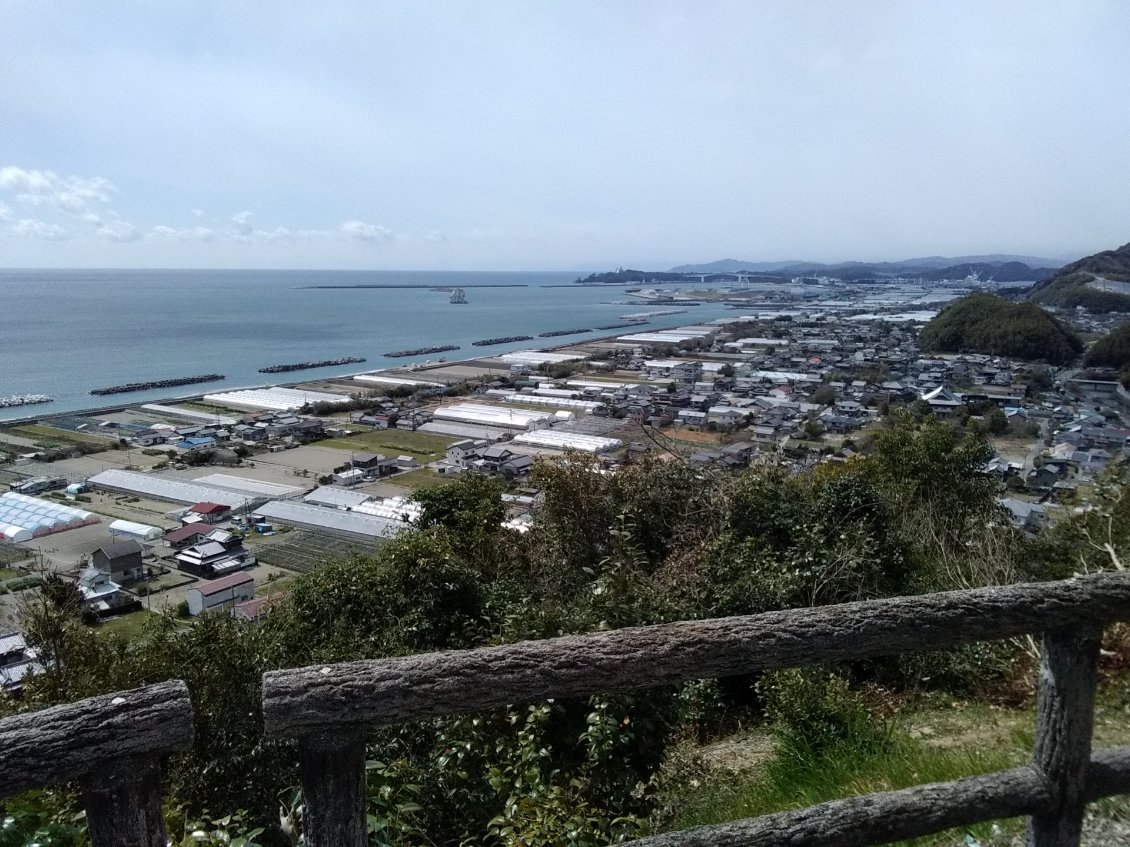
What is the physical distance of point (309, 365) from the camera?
144 ft

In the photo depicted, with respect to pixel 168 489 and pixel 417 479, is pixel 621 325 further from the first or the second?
pixel 168 489

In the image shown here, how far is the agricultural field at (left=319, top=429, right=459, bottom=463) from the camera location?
24.8m

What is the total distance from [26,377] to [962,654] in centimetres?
4612

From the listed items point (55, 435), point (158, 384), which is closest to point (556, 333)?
point (158, 384)

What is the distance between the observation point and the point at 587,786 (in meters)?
2.18

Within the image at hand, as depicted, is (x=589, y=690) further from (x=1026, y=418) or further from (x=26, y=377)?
(x=26, y=377)

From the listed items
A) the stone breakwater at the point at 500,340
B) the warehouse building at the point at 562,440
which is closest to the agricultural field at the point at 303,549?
the warehouse building at the point at 562,440

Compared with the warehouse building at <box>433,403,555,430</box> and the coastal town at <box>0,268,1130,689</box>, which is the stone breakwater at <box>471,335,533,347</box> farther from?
the warehouse building at <box>433,403,555,430</box>

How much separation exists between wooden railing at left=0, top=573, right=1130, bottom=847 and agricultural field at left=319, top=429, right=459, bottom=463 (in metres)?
23.0

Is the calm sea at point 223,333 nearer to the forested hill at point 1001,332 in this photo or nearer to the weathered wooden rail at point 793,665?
the forested hill at point 1001,332

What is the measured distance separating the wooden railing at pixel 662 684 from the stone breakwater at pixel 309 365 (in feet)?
145

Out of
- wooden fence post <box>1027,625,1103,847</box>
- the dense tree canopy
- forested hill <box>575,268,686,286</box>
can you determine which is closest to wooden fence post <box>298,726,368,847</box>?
the dense tree canopy

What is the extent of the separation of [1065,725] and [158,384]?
41364 mm

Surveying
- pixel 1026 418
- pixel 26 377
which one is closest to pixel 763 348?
pixel 1026 418
